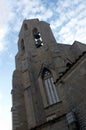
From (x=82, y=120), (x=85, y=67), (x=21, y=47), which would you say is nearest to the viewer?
(x=82, y=120)

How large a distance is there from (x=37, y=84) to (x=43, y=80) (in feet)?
2.02

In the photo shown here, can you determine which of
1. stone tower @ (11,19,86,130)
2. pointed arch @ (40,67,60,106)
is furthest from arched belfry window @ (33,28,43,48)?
pointed arch @ (40,67,60,106)

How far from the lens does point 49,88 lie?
18.1 m

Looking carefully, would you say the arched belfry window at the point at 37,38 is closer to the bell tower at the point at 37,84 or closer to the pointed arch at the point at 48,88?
the bell tower at the point at 37,84

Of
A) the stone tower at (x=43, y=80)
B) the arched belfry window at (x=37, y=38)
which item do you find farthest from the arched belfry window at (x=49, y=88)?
the arched belfry window at (x=37, y=38)

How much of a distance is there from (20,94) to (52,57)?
14.3 ft

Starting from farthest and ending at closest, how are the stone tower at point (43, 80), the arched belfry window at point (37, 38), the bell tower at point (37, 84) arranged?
the arched belfry window at point (37, 38) → the bell tower at point (37, 84) → the stone tower at point (43, 80)

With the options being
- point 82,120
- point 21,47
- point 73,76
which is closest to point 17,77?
point 21,47

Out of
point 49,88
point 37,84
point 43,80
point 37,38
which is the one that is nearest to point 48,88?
point 49,88

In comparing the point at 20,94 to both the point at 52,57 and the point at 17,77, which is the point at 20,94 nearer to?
the point at 17,77

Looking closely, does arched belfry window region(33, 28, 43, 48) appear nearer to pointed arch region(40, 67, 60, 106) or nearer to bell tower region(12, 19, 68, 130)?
bell tower region(12, 19, 68, 130)

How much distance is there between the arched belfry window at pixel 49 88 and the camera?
1736 cm

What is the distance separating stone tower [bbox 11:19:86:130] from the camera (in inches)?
444

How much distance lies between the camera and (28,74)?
19.1 meters
